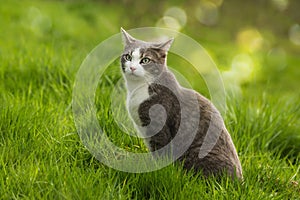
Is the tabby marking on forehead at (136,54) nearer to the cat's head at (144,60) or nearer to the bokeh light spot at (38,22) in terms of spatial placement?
the cat's head at (144,60)

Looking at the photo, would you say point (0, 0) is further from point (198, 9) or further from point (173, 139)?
point (173, 139)

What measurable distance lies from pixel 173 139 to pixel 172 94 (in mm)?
288

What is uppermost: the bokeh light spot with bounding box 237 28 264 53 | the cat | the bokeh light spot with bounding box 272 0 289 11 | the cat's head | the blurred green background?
the cat's head

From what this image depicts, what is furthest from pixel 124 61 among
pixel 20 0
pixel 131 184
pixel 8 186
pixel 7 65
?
pixel 20 0

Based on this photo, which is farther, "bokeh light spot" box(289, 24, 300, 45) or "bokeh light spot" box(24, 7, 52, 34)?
"bokeh light spot" box(289, 24, 300, 45)

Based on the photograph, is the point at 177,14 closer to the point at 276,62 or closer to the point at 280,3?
the point at 276,62

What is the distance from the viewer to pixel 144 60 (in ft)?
10.1

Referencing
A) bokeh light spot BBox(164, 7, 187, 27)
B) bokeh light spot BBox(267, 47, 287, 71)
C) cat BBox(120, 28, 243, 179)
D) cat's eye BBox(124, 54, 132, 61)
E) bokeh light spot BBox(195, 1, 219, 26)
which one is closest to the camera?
cat BBox(120, 28, 243, 179)

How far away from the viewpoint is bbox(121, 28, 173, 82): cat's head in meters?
3.04

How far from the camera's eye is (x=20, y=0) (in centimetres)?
982

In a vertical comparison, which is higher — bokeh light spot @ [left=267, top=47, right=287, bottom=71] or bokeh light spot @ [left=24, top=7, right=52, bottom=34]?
bokeh light spot @ [left=24, top=7, right=52, bottom=34]

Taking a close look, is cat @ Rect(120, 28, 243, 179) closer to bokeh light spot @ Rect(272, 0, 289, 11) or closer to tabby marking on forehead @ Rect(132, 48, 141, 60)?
tabby marking on forehead @ Rect(132, 48, 141, 60)

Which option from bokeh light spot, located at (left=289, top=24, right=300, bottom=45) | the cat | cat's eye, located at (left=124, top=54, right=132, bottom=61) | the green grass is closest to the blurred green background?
bokeh light spot, located at (left=289, top=24, right=300, bottom=45)

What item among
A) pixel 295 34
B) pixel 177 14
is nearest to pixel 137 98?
pixel 177 14
